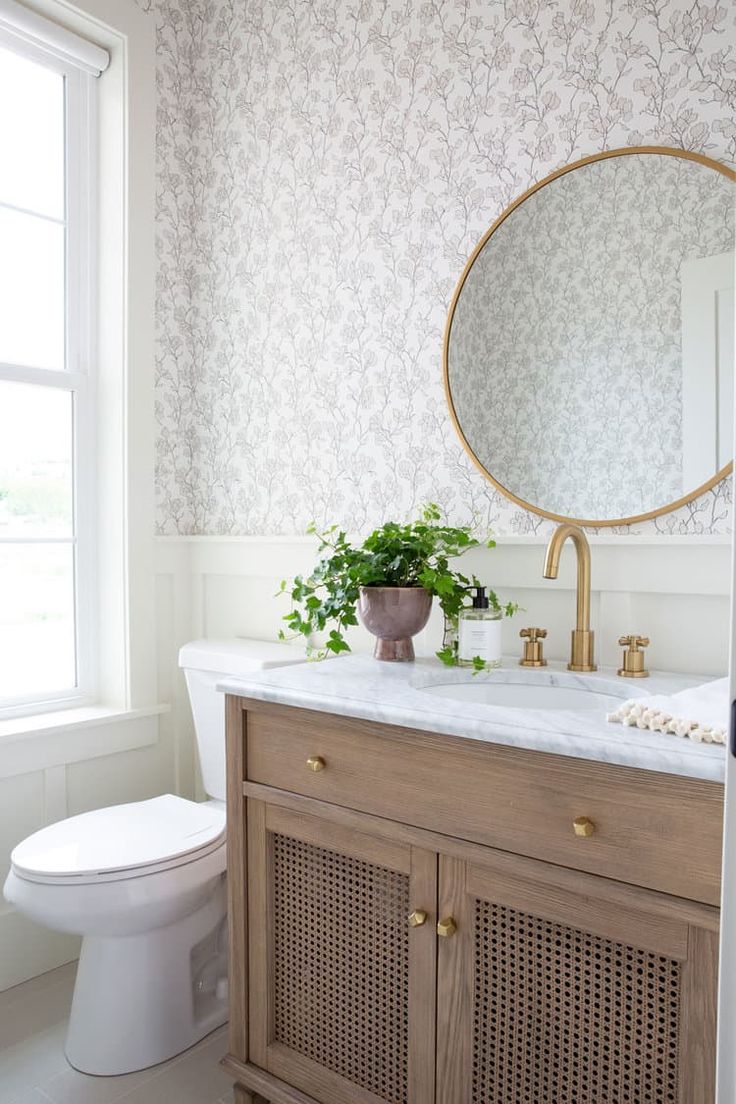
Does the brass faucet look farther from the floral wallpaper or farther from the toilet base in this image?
the toilet base

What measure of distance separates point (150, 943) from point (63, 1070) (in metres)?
0.30

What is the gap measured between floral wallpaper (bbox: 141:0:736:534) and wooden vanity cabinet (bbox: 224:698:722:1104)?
711 mm

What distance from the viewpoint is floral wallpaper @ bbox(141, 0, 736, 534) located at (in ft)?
5.10

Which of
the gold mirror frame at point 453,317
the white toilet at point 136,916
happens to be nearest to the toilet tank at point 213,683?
the white toilet at point 136,916

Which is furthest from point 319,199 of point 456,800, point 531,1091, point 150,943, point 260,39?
point 531,1091

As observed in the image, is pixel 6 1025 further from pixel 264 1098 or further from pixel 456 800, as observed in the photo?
pixel 456 800

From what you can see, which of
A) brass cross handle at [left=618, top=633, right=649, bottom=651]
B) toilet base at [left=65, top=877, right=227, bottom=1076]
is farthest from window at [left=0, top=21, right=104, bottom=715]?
brass cross handle at [left=618, top=633, right=649, bottom=651]

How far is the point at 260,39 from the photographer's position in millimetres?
2199

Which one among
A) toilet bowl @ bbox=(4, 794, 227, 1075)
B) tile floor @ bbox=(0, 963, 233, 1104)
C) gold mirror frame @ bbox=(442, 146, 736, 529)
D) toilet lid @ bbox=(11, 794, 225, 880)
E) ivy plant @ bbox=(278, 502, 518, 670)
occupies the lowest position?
tile floor @ bbox=(0, 963, 233, 1104)

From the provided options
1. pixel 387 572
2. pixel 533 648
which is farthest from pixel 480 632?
pixel 387 572

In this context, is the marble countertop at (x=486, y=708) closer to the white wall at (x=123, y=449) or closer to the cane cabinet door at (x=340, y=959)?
the cane cabinet door at (x=340, y=959)

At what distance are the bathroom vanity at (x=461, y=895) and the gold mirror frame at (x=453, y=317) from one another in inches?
12.6

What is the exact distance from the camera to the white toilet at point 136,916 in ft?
5.08

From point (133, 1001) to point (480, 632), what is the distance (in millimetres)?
1055
